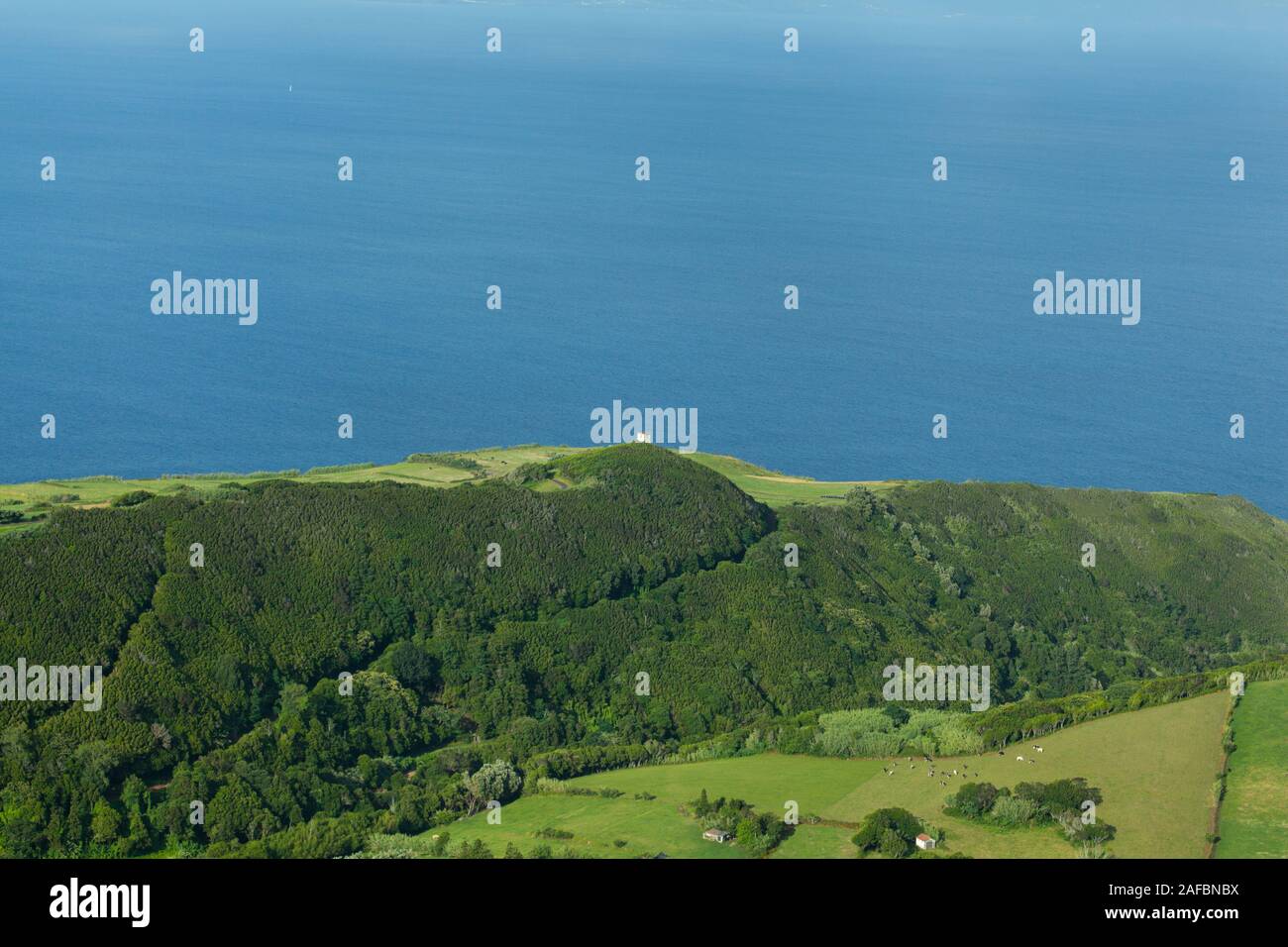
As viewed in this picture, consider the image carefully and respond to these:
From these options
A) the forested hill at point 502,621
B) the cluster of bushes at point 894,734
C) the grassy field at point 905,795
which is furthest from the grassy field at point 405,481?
the grassy field at point 905,795

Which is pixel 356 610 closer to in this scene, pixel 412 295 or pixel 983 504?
pixel 983 504

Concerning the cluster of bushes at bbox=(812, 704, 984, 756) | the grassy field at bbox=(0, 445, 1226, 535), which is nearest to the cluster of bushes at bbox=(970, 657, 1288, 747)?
the cluster of bushes at bbox=(812, 704, 984, 756)

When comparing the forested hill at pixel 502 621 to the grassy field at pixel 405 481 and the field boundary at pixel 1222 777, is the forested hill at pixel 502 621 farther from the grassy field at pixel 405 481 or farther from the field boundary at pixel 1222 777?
the field boundary at pixel 1222 777

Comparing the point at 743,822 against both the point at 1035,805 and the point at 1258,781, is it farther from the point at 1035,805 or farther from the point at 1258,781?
the point at 1258,781

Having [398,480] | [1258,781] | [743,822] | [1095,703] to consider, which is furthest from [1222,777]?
[398,480]

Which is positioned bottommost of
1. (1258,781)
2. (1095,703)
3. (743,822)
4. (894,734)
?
(743,822)

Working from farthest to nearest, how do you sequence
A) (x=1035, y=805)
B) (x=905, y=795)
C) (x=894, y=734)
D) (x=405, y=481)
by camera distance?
(x=405, y=481) < (x=894, y=734) < (x=905, y=795) < (x=1035, y=805)
